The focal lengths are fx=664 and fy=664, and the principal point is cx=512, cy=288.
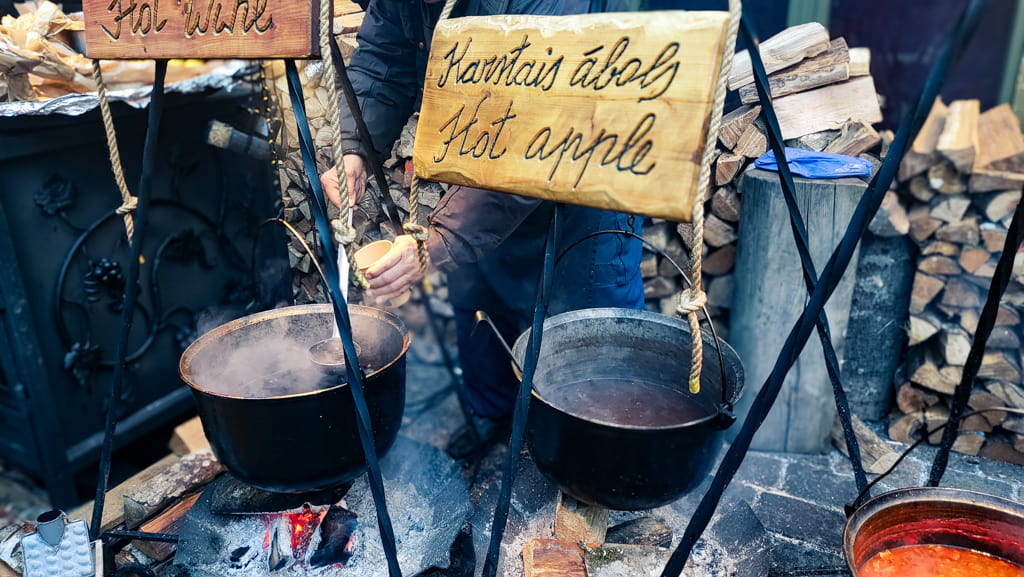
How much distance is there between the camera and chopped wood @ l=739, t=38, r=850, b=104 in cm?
294

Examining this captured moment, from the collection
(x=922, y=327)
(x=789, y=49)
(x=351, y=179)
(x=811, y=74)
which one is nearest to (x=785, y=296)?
(x=922, y=327)

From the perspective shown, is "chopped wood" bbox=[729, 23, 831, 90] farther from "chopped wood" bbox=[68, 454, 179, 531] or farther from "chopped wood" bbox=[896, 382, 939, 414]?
"chopped wood" bbox=[68, 454, 179, 531]

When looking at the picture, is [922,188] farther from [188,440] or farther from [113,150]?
[188,440]

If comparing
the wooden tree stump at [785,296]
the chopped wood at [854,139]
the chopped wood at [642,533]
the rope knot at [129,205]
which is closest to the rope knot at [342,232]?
the rope knot at [129,205]

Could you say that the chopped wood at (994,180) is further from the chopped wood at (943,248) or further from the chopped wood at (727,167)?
the chopped wood at (727,167)

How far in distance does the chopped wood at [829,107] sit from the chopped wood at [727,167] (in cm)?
25

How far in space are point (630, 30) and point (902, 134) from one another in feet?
1.89

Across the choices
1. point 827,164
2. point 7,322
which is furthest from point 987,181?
point 7,322

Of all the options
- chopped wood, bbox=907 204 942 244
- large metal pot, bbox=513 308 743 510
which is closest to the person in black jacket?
large metal pot, bbox=513 308 743 510

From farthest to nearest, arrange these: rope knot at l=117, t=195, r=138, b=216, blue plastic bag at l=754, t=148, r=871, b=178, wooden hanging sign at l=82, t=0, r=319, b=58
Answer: blue plastic bag at l=754, t=148, r=871, b=178, rope knot at l=117, t=195, r=138, b=216, wooden hanging sign at l=82, t=0, r=319, b=58

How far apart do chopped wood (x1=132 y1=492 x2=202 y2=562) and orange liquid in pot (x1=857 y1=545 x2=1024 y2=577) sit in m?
2.22

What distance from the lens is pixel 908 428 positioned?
3246 millimetres

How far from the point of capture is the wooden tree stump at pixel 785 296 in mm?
2684

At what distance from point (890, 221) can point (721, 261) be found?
74 cm
